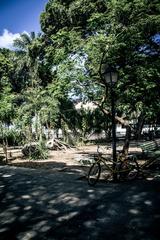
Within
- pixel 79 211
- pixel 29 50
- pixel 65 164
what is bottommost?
pixel 79 211

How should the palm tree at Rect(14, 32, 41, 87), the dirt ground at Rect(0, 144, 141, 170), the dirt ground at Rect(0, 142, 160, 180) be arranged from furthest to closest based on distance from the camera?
the palm tree at Rect(14, 32, 41, 87) → the dirt ground at Rect(0, 144, 141, 170) → the dirt ground at Rect(0, 142, 160, 180)

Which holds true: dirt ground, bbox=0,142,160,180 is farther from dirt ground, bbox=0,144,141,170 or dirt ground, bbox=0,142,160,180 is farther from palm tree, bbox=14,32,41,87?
palm tree, bbox=14,32,41,87

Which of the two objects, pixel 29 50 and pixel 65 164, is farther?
pixel 29 50

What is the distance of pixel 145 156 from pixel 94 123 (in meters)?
18.0

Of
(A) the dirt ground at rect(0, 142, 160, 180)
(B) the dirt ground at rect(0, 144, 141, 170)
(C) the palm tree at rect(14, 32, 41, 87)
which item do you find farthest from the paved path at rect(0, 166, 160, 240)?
(C) the palm tree at rect(14, 32, 41, 87)

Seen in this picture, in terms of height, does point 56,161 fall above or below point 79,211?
above

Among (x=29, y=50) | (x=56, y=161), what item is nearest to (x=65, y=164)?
(x=56, y=161)

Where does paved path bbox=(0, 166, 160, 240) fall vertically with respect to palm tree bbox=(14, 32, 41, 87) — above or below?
below

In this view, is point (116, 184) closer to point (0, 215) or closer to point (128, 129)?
point (128, 129)

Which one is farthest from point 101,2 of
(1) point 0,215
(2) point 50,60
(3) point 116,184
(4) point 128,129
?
(1) point 0,215

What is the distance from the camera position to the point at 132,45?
11586 millimetres

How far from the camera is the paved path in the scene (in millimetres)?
4969

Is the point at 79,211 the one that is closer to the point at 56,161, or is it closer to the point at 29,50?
the point at 56,161

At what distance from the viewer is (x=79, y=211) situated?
6215mm
